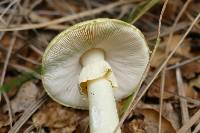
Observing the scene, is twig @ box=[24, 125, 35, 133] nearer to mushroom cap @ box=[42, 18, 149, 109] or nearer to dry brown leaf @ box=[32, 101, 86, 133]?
dry brown leaf @ box=[32, 101, 86, 133]

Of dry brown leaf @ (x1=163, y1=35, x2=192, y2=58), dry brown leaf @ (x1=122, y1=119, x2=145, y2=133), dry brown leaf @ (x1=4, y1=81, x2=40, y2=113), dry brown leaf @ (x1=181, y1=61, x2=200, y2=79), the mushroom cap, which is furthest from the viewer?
dry brown leaf @ (x1=163, y1=35, x2=192, y2=58)

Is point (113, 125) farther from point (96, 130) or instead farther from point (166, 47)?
point (166, 47)

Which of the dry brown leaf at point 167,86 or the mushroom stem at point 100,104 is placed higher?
the mushroom stem at point 100,104

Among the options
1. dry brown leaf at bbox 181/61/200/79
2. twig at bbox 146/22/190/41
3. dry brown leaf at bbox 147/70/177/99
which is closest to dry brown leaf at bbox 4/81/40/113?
dry brown leaf at bbox 147/70/177/99

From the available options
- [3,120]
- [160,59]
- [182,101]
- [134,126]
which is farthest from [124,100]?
[3,120]

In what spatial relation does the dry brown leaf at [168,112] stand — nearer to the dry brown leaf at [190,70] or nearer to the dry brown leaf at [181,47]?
the dry brown leaf at [190,70]

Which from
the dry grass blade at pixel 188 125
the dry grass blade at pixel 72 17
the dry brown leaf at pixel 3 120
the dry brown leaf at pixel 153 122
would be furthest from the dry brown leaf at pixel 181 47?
the dry brown leaf at pixel 3 120

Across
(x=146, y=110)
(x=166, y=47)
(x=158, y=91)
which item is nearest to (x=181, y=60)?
(x=166, y=47)
